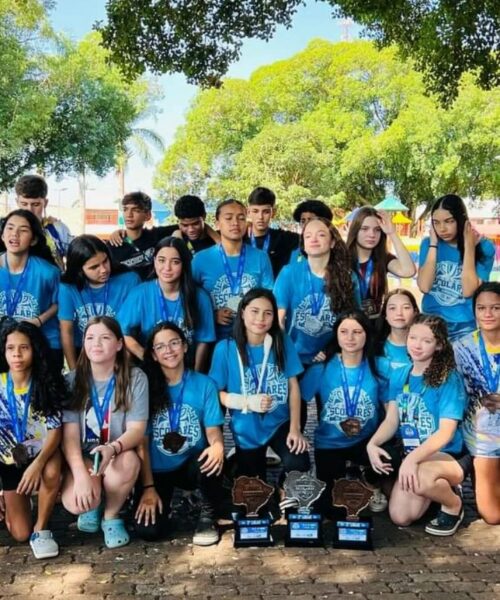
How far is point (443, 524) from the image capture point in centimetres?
453

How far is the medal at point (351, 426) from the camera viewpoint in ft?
15.7

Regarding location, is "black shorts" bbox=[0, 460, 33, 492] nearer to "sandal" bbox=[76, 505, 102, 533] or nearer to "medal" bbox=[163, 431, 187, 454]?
"sandal" bbox=[76, 505, 102, 533]

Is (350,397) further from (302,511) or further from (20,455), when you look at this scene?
(20,455)

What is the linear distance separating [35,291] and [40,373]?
3.37 feet

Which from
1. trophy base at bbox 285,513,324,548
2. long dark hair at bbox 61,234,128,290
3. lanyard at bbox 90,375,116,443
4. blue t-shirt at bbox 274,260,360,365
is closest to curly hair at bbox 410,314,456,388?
blue t-shirt at bbox 274,260,360,365

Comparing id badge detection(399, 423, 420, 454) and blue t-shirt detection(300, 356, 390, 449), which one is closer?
id badge detection(399, 423, 420, 454)

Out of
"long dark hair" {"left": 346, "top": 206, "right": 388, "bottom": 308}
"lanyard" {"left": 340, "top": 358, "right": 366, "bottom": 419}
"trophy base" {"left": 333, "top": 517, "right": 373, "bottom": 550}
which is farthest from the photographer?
"long dark hair" {"left": 346, "top": 206, "right": 388, "bottom": 308}

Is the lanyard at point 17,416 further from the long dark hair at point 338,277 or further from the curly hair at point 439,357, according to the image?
the curly hair at point 439,357

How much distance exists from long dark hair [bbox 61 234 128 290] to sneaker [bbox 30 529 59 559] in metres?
1.71

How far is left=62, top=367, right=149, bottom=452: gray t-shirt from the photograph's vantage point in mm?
4391

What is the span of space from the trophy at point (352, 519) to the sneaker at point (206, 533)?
2.39 ft

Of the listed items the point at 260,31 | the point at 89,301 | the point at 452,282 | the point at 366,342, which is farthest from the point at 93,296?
the point at 260,31

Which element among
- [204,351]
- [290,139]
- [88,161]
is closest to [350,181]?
[290,139]

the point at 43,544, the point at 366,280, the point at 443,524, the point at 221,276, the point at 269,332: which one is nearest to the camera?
the point at 43,544
